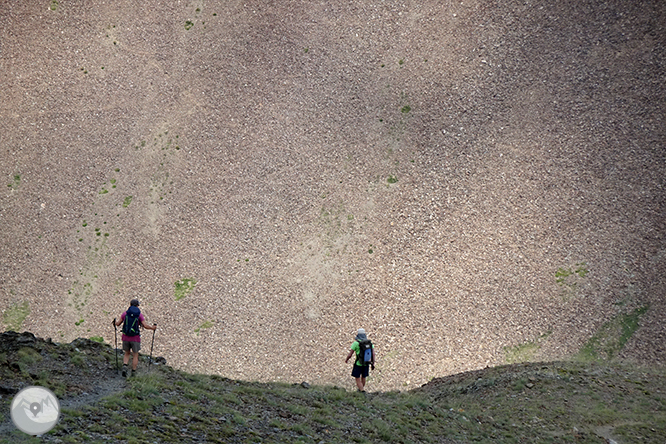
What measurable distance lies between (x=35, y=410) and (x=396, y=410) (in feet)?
32.9

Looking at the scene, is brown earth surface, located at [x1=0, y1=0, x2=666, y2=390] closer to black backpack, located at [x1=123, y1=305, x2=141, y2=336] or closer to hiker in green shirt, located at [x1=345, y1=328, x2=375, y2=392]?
hiker in green shirt, located at [x1=345, y1=328, x2=375, y2=392]

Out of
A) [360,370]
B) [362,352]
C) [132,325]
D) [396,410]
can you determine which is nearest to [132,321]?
[132,325]

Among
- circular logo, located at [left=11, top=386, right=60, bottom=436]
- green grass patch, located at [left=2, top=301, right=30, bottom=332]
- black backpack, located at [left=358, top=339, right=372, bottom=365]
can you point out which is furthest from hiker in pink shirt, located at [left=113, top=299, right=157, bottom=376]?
green grass patch, located at [left=2, top=301, right=30, bottom=332]

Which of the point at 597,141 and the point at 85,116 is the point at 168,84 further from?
the point at 597,141

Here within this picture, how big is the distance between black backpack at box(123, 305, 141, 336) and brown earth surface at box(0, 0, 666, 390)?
36.6 ft

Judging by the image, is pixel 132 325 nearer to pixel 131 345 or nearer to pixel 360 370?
pixel 131 345

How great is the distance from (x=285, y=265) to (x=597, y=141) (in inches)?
761

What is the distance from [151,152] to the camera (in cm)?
3534

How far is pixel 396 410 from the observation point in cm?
1697

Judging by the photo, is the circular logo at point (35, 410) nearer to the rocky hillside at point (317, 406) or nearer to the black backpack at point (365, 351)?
the rocky hillside at point (317, 406)

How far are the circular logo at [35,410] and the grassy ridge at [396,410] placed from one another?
7.8 inches

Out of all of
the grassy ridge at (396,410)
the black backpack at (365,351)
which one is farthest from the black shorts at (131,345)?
the black backpack at (365,351)

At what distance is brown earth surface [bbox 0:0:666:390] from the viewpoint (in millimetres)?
27312

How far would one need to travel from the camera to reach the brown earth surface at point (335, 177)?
27312 mm
